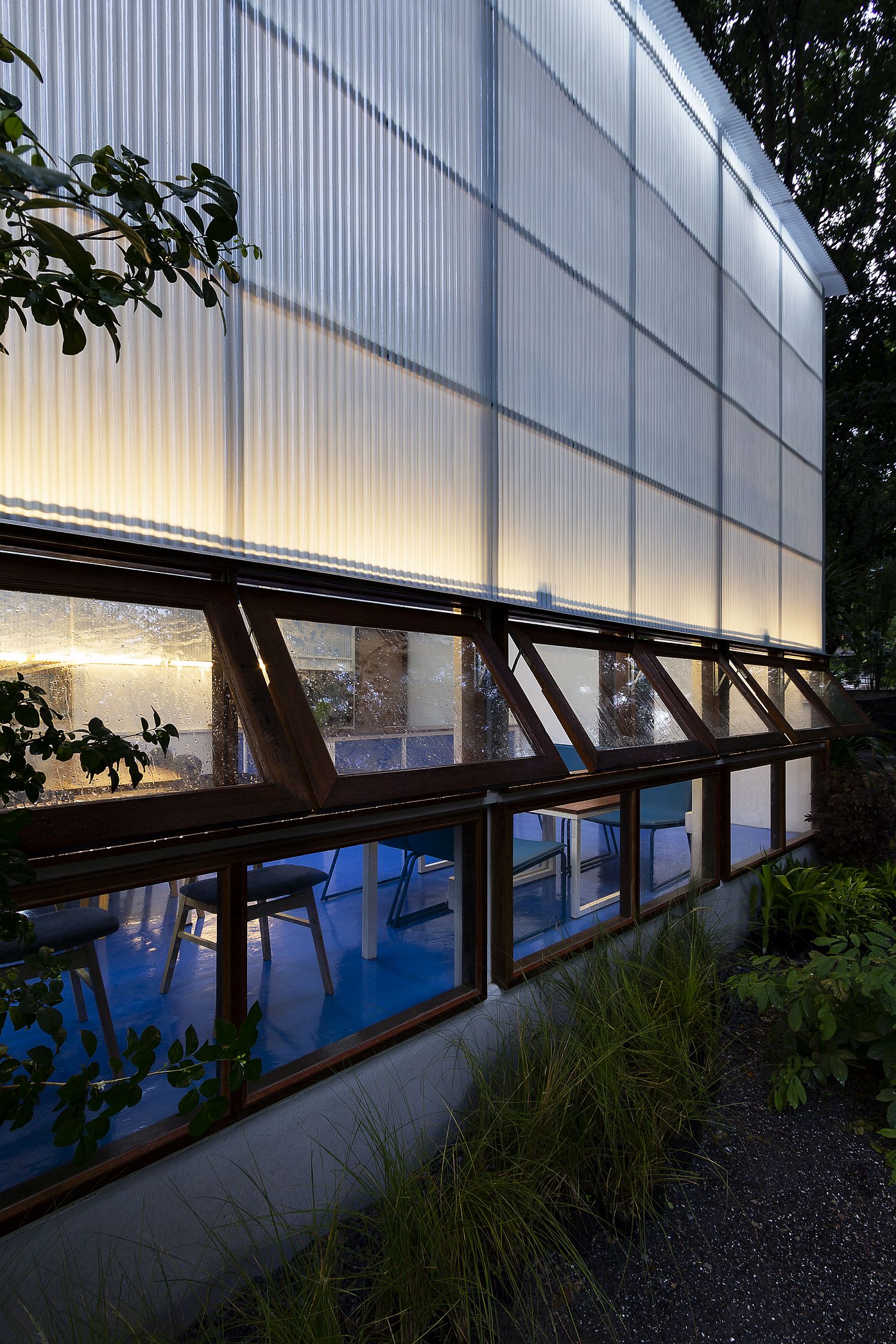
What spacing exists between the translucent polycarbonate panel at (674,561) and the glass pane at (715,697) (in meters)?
0.29

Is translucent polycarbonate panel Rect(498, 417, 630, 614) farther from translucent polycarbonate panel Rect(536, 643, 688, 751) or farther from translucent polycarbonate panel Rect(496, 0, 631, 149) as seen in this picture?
translucent polycarbonate panel Rect(496, 0, 631, 149)

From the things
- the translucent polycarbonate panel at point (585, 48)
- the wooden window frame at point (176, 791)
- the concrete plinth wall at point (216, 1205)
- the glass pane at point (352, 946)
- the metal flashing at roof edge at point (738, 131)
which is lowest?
the concrete plinth wall at point (216, 1205)

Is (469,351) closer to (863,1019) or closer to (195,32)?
(195,32)

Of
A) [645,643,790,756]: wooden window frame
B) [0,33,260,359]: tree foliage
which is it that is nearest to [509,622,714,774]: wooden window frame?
[645,643,790,756]: wooden window frame

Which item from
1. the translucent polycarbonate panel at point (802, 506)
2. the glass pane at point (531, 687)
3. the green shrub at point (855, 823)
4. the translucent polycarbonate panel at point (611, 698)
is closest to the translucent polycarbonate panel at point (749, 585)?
the translucent polycarbonate panel at point (802, 506)

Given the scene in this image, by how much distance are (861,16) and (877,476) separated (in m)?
5.41

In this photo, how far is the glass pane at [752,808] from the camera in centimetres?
586

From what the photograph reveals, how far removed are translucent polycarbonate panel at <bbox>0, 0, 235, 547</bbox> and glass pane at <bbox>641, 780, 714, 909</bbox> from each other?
329cm

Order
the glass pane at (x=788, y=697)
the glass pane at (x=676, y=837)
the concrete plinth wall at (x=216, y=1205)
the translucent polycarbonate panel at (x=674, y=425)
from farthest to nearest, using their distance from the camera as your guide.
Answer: the glass pane at (x=788, y=697), the glass pane at (x=676, y=837), the translucent polycarbonate panel at (x=674, y=425), the concrete plinth wall at (x=216, y=1205)

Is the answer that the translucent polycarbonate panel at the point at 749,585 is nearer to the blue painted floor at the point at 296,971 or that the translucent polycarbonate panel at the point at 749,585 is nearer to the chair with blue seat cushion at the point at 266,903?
the blue painted floor at the point at 296,971

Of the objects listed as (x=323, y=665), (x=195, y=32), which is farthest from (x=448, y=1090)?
(x=195, y=32)

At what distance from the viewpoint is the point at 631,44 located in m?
4.71

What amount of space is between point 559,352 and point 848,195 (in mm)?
9462

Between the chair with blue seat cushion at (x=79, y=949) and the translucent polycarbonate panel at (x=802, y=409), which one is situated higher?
the translucent polycarbonate panel at (x=802, y=409)
